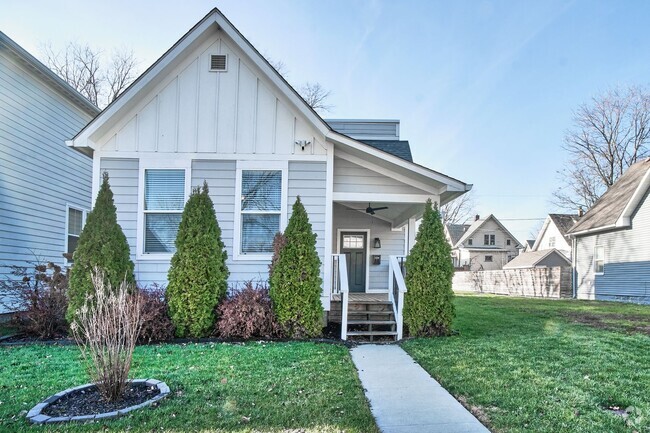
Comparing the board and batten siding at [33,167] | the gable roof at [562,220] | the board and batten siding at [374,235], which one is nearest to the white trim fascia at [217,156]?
the board and batten siding at [33,167]

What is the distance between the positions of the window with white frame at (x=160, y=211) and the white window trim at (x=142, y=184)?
0.06m

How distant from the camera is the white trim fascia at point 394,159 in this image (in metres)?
7.96

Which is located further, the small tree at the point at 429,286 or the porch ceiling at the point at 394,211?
the porch ceiling at the point at 394,211

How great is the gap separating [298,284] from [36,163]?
7.51 meters

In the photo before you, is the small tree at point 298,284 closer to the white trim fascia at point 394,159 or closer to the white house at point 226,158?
the white house at point 226,158

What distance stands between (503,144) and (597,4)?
40.8 ft


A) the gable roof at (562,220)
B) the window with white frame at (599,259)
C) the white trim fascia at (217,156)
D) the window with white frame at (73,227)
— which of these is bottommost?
the window with white frame at (599,259)

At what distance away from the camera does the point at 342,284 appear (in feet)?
25.2

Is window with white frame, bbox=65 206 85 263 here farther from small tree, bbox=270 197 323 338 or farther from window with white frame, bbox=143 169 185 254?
small tree, bbox=270 197 323 338

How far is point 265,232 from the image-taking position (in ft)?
26.9

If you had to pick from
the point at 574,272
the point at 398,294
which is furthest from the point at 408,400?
the point at 574,272

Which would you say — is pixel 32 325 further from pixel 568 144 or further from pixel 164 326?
pixel 568 144

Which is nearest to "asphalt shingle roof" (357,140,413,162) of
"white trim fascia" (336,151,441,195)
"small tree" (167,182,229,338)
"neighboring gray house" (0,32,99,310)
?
"white trim fascia" (336,151,441,195)

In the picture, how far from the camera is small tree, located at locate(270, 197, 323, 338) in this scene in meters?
7.30
